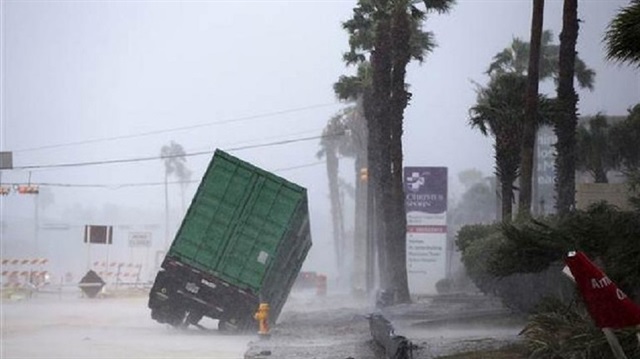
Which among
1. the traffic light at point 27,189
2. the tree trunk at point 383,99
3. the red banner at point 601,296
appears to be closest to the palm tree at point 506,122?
the tree trunk at point 383,99

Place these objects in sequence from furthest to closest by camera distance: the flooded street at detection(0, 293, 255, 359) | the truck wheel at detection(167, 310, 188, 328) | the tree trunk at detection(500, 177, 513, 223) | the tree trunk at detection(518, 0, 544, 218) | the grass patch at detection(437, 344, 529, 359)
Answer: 1. the tree trunk at detection(500, 177, 513, 223)
2. the truck wheel at detection(167, 310, 188, 328)
3. the tree trunk at detection(518, 0, 544, 218)
4. the flooded street at detection(0, 293, 255, 359)
5. the grass patch at detection(437, 344, 529, 359)

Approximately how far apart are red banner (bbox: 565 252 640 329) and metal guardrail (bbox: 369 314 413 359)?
4785 mm

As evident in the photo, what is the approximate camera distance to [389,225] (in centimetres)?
2895

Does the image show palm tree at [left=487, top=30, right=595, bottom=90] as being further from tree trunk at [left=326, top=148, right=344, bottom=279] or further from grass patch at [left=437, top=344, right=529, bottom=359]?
tree trunk at [left=326, top=148, right=344, bottom=279]

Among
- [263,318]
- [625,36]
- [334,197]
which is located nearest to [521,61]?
[263,318]

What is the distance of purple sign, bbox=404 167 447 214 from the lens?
3509 centimetres

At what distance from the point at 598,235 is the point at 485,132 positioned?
11.8 metres

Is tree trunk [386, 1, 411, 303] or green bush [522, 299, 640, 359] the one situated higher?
tree trunk [386, 1, 411, 303]

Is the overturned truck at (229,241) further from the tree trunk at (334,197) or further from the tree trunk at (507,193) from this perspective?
the tree trunk at (334,197)

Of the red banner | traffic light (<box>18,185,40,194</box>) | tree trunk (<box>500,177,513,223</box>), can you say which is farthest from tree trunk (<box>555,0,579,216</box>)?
traffic light (<box>18,185,40,194</box>)

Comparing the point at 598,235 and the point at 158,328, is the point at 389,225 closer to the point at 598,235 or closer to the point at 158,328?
the point at 158,328

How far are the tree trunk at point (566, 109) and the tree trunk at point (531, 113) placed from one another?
74cm

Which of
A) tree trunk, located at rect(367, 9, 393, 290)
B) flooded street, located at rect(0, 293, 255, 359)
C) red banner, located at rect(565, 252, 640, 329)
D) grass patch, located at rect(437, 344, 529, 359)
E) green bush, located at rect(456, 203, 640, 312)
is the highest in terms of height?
tree trunk, located at rect(367, 9, 393, 290)

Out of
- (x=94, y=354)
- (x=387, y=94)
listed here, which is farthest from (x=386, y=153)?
(x=94, y=354)
